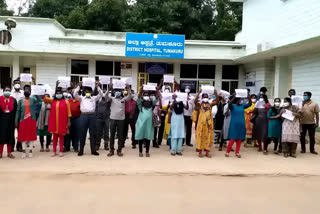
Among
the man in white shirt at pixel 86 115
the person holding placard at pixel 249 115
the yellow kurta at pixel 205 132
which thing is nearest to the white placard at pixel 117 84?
the man in white shirt at pixel 86 115

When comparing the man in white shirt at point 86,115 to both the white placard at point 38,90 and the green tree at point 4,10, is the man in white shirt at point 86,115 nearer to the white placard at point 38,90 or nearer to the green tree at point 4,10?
the white placard at point 38,90

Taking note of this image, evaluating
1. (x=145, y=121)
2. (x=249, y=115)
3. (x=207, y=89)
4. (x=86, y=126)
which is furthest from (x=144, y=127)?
(x=249, y=115)

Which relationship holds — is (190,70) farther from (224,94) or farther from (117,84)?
(117,84)

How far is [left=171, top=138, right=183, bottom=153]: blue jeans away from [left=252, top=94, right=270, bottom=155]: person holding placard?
7.42 ft

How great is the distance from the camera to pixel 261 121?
846cm

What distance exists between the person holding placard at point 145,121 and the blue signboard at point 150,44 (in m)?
8.65

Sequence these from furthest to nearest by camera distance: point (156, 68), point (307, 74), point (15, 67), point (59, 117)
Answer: point (156, 68) < point (15, 67) < point (307, 74) < point (59, 117)

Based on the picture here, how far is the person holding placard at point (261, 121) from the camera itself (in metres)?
8.37

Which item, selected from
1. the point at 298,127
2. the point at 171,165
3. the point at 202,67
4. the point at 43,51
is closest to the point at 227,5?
the point at 202,67

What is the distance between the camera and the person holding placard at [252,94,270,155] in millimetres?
8367

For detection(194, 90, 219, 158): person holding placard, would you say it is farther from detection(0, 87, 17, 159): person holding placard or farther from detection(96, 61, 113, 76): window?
detection(96, 61, 113, 76): window

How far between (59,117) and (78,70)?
36.4 ft

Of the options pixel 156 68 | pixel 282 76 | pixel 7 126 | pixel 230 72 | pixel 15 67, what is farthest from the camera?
pixel 230 72

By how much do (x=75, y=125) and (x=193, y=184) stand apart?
378 cm
